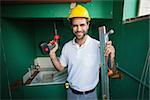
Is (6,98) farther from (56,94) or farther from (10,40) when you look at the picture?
(56,94)

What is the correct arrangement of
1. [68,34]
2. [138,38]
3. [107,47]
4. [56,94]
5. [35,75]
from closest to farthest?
[107,47]
[138,38]
[56,94]
[35,75]
[68,34]

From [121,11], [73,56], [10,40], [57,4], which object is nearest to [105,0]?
[121,11]

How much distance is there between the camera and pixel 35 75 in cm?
214

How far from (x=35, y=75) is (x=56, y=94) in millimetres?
377

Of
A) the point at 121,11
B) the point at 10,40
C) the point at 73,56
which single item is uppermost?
the point at 121,11

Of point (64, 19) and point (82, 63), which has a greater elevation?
point (64, 19)

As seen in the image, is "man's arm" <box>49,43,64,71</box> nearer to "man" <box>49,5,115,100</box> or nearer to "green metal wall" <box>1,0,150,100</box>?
"man" <box>49,5,115,100</box>

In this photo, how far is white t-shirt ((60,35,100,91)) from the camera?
124 centimetres

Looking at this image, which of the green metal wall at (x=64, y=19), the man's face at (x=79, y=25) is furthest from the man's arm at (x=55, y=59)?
the green metal wall at (x=64, y=19)

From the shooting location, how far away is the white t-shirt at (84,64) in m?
1.24

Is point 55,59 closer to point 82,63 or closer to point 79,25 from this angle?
point 82,63

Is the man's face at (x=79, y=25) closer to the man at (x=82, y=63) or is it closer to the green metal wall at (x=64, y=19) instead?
the man at (x=82, y=63)

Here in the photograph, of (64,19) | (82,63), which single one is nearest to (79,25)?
(82,63)

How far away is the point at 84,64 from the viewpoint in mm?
1236
